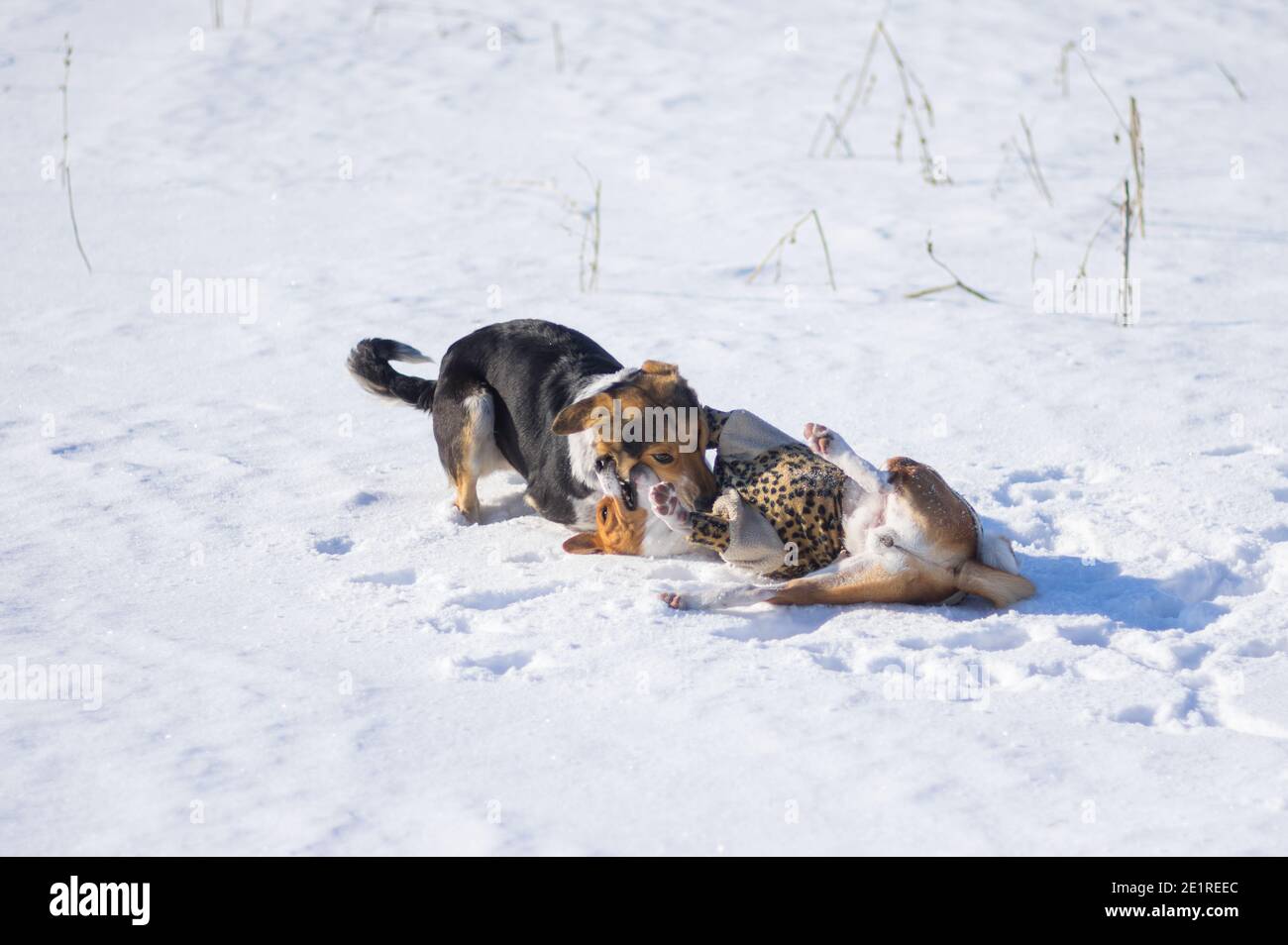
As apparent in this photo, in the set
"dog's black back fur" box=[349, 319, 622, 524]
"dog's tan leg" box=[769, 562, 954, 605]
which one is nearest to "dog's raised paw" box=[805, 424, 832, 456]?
"dog's tan leg" box=[769, 562, 954, 605]

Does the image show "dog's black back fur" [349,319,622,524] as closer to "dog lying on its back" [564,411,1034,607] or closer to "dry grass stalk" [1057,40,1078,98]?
"dog lying on its back" [564,411,1034,607]

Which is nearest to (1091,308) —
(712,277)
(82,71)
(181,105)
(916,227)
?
(916,227)

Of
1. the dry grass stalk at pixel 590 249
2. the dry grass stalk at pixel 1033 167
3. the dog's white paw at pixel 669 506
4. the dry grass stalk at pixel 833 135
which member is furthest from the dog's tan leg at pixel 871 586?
the dry grass stalk at pixel 833 135

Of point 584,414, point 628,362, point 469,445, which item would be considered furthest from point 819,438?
point 628,362

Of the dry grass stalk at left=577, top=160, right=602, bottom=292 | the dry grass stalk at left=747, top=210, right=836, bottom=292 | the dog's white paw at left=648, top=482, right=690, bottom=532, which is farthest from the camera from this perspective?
the dry grass stalk at left=577, top=160, right=602, bottom=292

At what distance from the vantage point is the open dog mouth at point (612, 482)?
4426mm

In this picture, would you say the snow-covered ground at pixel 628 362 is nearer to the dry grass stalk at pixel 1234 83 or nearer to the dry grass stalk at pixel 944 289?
the dry grass stalk at pixel 944 289

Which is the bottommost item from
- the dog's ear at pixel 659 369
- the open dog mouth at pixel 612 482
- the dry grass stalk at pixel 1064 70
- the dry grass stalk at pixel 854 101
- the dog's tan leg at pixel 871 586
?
the dog's tan leg at pixel 871 586

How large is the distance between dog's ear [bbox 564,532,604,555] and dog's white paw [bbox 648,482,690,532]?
574 millimetres

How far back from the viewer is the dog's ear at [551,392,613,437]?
448cm

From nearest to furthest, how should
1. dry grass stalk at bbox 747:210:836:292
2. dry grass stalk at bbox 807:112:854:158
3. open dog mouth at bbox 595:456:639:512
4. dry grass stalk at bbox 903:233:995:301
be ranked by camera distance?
open dog mouth at bbox 595:456:639:512 < dry grass stalk at bbox 903:233:995:301 < dry grass stalk at bbox 747:210:836:292 < dry grass stalk at bbox 807:112:854:158

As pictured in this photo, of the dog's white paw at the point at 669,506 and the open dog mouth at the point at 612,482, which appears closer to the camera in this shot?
the dog's white paw at the point at 669,506

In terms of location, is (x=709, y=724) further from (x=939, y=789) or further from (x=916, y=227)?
(x=916, y=227)

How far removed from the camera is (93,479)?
18.7 ft
